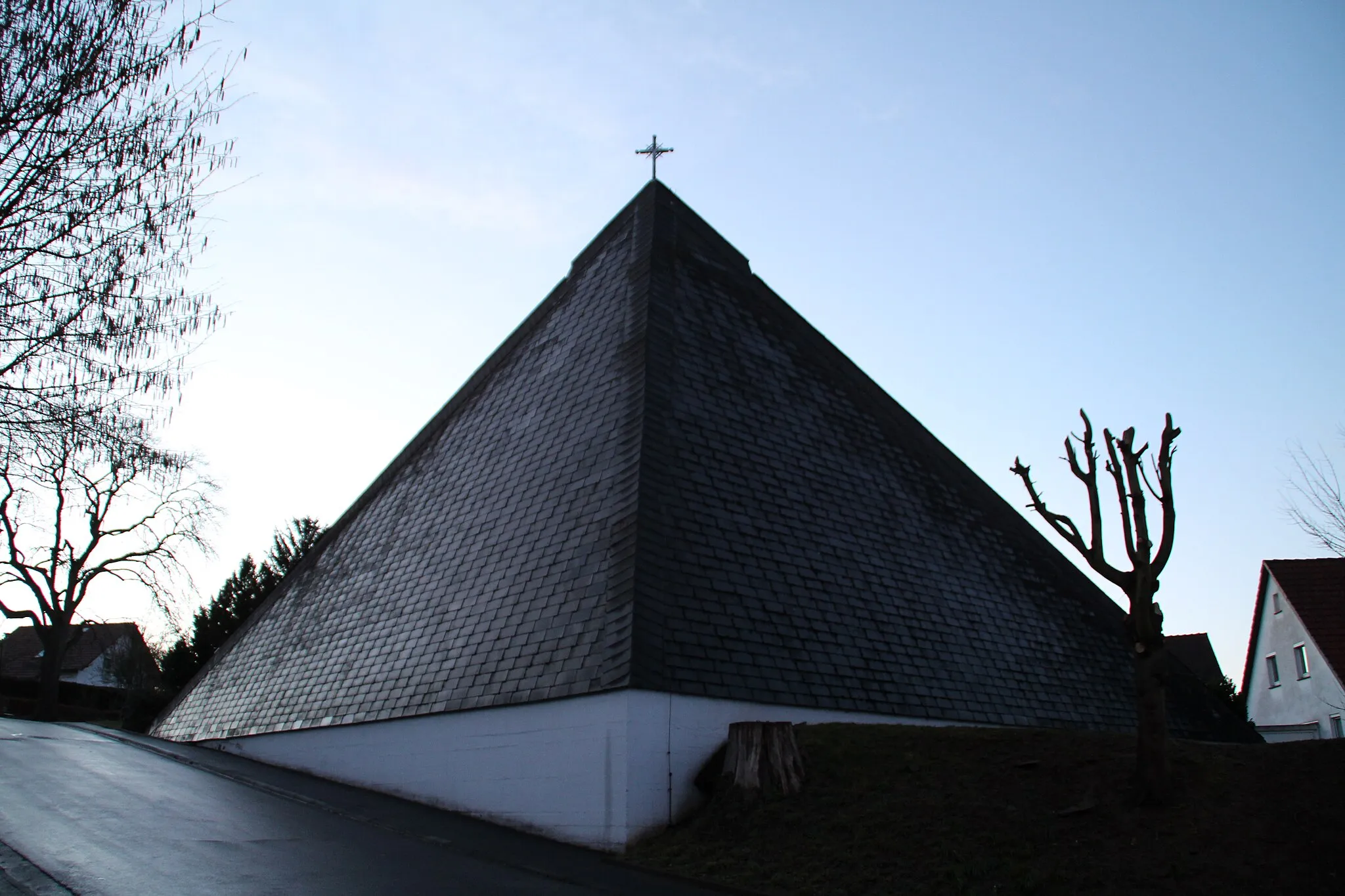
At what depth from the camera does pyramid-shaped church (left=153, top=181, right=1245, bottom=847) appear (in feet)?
35.4

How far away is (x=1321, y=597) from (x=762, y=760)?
2139 centimetres

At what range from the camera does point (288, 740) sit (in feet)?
50.1

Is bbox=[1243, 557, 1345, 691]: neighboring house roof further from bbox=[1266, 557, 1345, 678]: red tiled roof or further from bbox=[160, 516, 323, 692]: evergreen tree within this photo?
bbox=[160, 516, 323, 692]: evergreen tree

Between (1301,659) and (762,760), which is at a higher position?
(1301,659)

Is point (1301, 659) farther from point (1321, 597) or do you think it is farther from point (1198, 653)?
point (1198, 653)

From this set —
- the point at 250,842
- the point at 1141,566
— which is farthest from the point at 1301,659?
the point at 250,842

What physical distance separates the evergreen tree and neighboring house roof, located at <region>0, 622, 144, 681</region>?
18736 mm

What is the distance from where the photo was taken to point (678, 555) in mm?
11711

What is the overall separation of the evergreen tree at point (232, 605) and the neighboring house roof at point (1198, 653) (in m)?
39.5

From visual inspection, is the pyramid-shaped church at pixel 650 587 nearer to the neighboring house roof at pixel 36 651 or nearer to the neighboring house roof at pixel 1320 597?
the neighboring house roof at pixel 1320 597

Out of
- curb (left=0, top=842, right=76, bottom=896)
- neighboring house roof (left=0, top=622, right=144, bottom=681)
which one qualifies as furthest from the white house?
neighboring house roof (left=0, top=622, right=144, bottom=681)

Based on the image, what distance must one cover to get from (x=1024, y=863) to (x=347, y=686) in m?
10.4

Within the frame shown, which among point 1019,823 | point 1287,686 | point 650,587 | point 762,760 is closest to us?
point 1019,823

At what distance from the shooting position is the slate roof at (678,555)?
11.6 meters
